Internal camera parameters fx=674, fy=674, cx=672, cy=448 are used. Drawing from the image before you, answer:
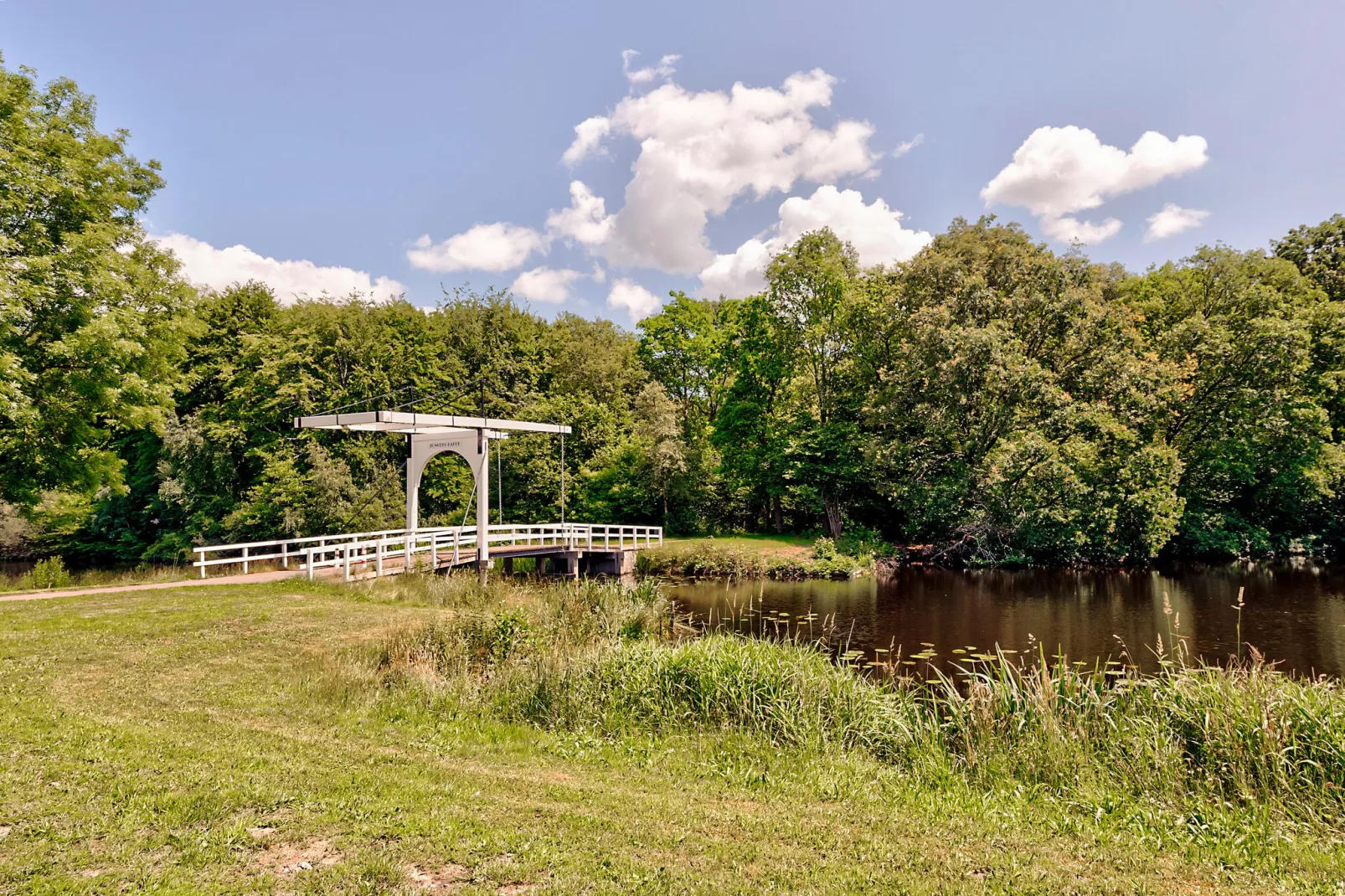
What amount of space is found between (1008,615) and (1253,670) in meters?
10.4

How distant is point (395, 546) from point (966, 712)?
2075cm

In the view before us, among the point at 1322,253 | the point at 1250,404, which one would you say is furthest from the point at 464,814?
the point at 1322,253

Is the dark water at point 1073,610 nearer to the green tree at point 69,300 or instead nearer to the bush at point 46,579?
the bush at point 46,579

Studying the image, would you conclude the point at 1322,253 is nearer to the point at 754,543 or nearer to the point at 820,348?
the point at 820,348

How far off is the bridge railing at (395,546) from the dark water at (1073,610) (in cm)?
510

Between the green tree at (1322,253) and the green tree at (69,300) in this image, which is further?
the green tree at (1322,253)

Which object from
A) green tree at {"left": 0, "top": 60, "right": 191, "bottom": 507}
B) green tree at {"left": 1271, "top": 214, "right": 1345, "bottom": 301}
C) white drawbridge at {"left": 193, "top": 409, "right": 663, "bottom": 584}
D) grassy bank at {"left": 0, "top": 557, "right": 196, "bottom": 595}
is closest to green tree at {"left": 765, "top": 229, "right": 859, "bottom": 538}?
white drawbridge at {"left": 193, "top": 409, "right": 663, "bottom": 584}

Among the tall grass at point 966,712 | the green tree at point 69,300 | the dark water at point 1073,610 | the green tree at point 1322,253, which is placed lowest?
the dark water at point 1073,610

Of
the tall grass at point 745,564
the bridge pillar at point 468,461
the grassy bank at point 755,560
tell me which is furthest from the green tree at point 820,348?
the bridge pillar at point 468,461

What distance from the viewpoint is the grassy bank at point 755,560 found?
82.6 feet

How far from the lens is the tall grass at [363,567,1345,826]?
5.85 meters

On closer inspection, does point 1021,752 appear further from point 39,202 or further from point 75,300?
point 39,202

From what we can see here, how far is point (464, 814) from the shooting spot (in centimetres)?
455

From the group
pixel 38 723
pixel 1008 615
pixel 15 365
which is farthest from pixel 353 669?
pixel 1008 615
